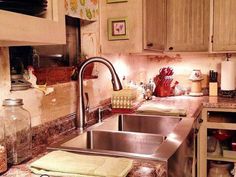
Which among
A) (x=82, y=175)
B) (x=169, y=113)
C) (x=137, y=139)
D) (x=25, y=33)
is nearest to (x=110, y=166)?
(x=82, y=175)

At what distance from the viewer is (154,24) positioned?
8.20ft

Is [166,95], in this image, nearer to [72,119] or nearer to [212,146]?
[212,146]

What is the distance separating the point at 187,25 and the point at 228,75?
0.69 m

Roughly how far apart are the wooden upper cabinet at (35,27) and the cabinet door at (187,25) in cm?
235

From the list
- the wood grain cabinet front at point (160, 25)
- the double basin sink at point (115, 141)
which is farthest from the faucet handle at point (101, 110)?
the wood grain cabinet front at point (160, 25)

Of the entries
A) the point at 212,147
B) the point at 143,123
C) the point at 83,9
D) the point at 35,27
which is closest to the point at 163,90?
the point at 212,147

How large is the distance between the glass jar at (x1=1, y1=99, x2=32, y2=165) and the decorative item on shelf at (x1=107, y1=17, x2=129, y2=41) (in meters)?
1.13

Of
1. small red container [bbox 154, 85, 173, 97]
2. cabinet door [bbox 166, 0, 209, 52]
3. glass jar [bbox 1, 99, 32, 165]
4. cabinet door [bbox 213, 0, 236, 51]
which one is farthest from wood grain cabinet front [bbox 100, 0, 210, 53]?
glass jar [bbox 1, 99, 32, 165]

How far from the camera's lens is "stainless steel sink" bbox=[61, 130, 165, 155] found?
1.62 metres

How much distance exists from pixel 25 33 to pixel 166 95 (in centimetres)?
260

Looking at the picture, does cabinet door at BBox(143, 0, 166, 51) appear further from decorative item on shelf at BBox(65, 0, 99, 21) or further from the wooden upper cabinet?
the wooden upper cabinet

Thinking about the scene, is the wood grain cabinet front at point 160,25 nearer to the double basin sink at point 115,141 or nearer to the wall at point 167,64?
the wall at point 167,64

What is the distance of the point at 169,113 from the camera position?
216 cm

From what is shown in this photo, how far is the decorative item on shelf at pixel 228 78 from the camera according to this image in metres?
3.00
